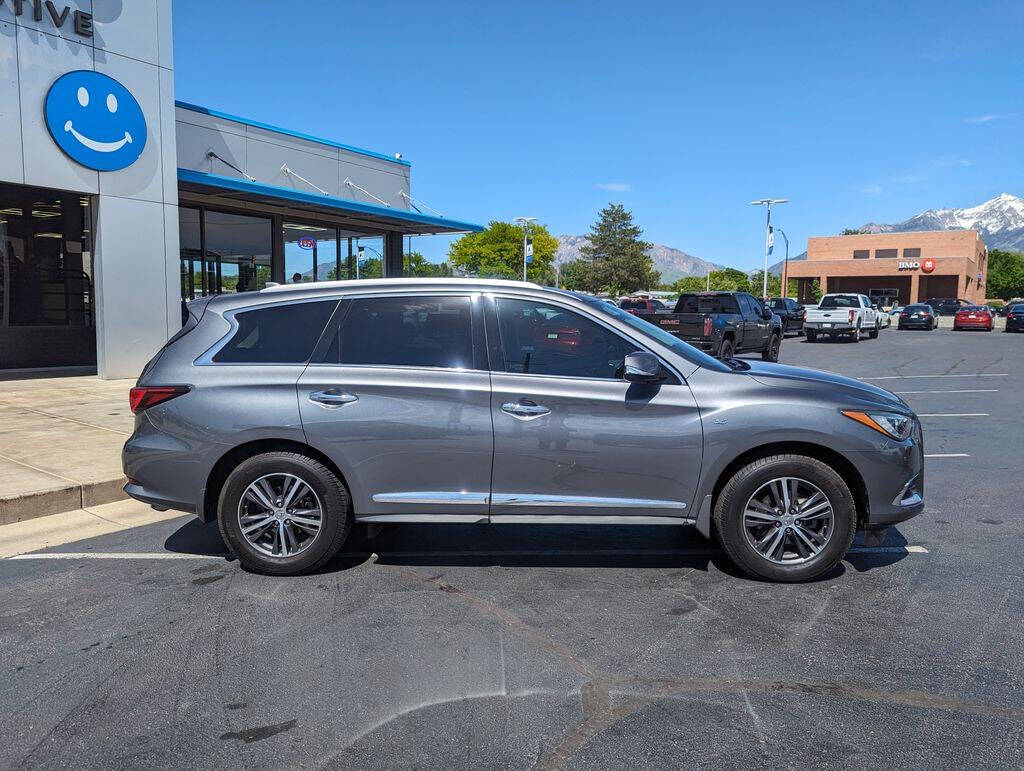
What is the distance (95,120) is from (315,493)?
11179 mm

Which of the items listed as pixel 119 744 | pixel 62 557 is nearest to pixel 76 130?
pixel 62 557

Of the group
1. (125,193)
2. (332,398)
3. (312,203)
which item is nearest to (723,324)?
(312,203)

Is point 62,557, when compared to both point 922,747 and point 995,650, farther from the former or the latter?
point 995,650

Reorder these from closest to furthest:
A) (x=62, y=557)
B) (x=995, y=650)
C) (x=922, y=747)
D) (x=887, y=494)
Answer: (x=922, y=747), (x=995, y=650), (x=887, y=494), (x=62, y=557)

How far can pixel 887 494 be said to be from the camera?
4430mm

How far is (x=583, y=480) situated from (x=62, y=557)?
3.48 m

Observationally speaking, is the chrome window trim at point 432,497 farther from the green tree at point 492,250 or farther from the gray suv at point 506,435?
the green tree at point 492,250

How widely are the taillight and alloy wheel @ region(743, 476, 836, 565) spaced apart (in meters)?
3.47

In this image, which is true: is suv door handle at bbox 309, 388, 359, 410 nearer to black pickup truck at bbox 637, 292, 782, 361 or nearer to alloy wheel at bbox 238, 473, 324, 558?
alloy wheel at bbox 238, 473, 324, 558

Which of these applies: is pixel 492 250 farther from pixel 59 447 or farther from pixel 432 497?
pixel 432 497

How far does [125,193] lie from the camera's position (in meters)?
13.3

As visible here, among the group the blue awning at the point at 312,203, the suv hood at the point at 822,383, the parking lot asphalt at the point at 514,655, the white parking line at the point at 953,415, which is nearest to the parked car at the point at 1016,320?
the blue awning at the point at 312,203

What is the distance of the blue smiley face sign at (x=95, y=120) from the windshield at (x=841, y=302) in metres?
26.0

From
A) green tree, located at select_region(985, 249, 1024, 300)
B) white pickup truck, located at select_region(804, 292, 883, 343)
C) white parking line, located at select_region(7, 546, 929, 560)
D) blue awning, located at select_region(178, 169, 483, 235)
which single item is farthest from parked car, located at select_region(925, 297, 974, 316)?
white parking line, located at select_region(7, 546, 929, 560)
